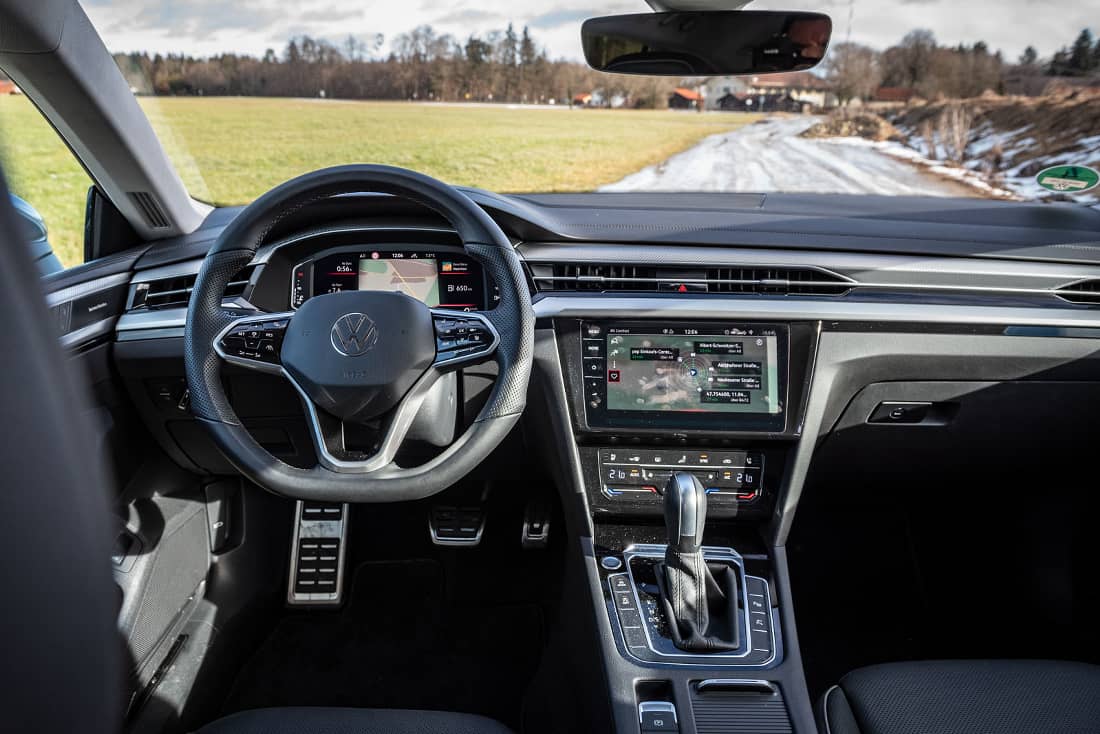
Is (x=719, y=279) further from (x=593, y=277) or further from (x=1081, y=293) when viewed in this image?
(x=1081, y=293)

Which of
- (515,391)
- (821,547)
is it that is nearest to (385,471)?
(515,391)

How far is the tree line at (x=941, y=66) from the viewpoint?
90.4 inches

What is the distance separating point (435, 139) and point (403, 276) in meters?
0.52

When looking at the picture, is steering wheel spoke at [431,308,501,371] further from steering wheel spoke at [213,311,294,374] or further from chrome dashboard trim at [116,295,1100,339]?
chrome dashboard trim at [116,295,1100,339]

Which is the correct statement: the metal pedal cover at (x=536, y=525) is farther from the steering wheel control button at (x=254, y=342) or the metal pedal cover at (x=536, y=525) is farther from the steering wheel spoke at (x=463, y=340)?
the steering wheel control button at (x=254, y=342)

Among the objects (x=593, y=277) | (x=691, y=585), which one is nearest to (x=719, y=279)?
(x=593, y=277)

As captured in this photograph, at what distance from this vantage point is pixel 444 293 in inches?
92.0

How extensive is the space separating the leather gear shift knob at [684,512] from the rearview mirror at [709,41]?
1.06 meters

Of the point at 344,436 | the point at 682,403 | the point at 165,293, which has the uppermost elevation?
the point at 165,293

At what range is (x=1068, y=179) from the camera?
96.4 inches

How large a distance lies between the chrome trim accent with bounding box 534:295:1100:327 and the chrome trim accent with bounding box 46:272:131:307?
46.1 inches

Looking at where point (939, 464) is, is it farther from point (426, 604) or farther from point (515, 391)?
point (426, 604)

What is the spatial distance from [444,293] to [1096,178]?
183 centimetres

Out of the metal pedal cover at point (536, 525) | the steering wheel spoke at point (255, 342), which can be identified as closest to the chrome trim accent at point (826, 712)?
the metal pedal cover at point (536, 525)
